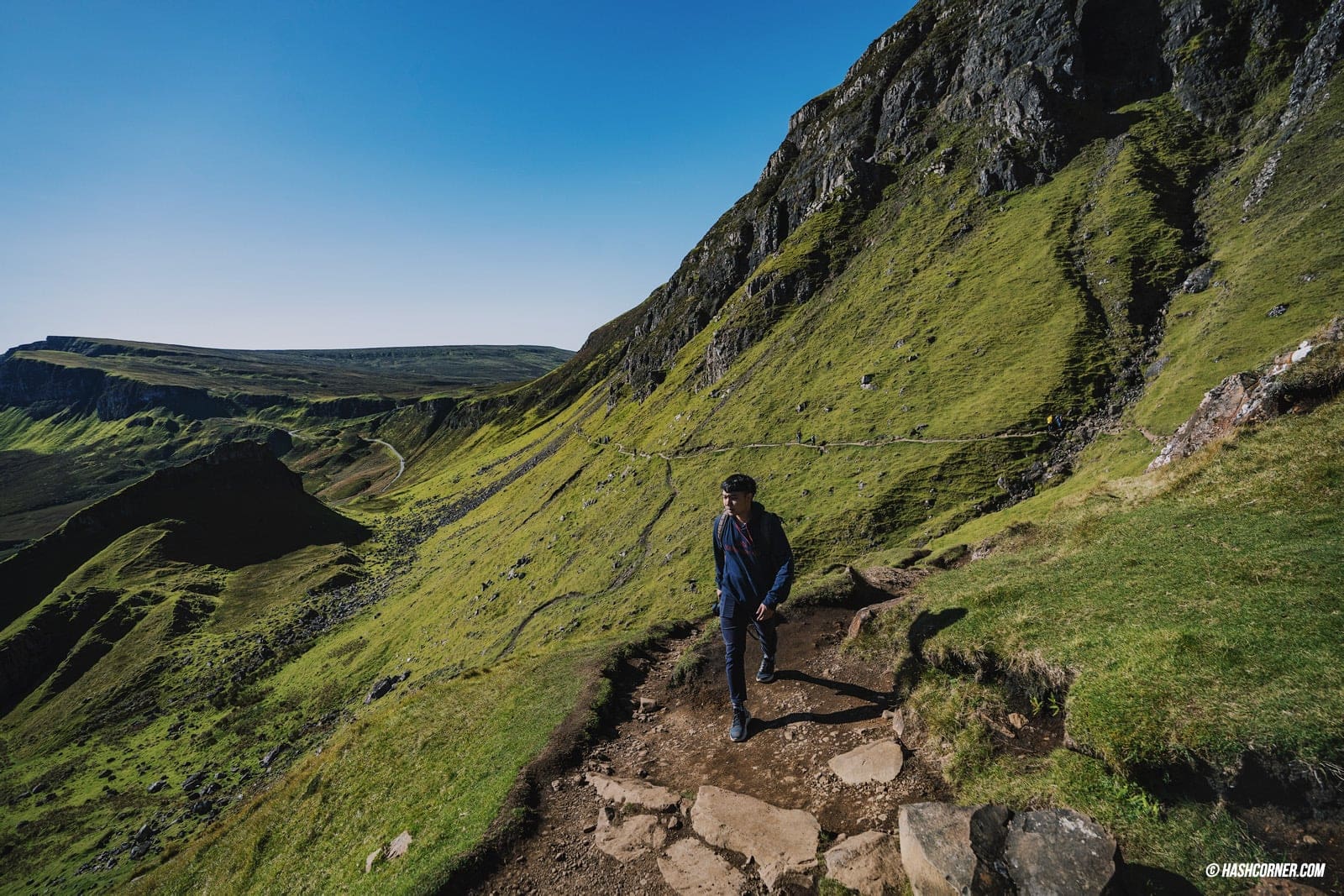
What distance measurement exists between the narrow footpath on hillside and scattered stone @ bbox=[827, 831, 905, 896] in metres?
0.07

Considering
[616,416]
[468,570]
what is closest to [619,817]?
[468,570]

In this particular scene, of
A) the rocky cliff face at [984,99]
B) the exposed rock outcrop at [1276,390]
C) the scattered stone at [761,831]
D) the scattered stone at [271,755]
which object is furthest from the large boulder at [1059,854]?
the rocky cliff face at [984,99]

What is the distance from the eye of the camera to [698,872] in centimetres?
966

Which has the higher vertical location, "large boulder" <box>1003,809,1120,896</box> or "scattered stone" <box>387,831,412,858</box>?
"large boulder" <box>1003,809,1120,896</box>

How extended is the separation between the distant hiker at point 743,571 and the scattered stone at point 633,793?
2.29m

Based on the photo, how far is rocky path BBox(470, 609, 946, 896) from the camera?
9656 millimetres

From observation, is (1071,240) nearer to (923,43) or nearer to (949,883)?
(949,883)

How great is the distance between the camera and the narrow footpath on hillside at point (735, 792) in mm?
9602

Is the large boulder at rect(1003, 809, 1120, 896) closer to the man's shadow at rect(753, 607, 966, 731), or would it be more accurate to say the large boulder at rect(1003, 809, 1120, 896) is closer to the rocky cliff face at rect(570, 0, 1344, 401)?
the man's shadow at rect(753, 607, 966, 731)

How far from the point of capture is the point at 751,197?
176m

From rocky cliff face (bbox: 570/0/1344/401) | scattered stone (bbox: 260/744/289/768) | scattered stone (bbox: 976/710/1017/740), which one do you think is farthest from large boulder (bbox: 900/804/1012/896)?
rocky cliff face (bbox: 570/0/1344/401)

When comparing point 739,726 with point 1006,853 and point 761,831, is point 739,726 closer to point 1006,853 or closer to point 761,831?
point 761,831

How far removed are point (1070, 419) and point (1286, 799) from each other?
50535mm

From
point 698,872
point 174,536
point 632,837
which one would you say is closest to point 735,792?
point 698,872
